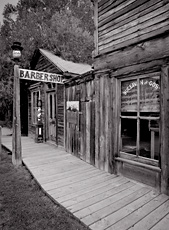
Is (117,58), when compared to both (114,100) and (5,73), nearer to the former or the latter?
(114,100)

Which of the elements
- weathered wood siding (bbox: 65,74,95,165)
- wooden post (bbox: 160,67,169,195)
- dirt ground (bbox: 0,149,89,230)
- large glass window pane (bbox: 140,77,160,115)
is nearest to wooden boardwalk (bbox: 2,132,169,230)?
dirt ground (bbox: 0,149,89,230)

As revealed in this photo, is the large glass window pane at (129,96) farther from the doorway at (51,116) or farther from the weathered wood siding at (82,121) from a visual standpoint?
the doorway at (51,116)

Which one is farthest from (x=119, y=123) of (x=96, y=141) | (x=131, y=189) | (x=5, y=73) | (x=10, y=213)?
(x=5, y=73)

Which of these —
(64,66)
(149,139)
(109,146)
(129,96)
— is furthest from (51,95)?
(149,139)

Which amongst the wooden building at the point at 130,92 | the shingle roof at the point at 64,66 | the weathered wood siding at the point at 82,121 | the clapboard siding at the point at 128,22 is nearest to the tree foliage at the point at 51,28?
the shingle roof at the point at 64,66

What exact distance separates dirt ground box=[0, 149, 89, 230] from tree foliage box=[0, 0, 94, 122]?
34.5 feet

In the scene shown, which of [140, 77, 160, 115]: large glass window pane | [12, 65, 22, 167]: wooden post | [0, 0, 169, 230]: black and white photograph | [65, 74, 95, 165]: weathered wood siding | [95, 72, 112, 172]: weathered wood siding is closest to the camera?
[0, 0, 169, 230]: black and white photograph

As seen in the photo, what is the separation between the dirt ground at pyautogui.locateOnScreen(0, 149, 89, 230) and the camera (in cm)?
231

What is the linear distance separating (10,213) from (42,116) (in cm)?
587

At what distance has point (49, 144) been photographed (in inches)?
298

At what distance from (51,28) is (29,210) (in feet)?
61.3

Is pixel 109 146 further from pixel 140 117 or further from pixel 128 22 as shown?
pixel 128 22

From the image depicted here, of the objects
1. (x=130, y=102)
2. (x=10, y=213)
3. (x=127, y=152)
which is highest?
(x=130, y=102)

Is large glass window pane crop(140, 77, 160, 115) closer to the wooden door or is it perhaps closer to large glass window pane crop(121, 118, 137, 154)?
large glass window pane crop(121, 118, 137, 154)
